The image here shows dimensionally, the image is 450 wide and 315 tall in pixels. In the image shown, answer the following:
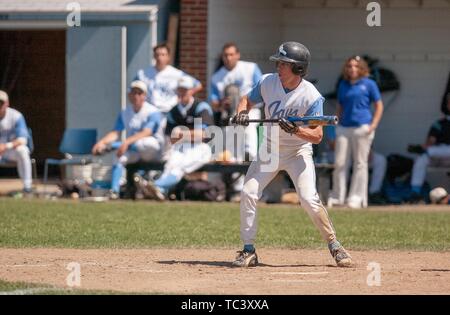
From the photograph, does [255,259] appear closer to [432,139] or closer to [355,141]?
[355,141]

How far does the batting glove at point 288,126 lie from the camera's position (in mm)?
10000

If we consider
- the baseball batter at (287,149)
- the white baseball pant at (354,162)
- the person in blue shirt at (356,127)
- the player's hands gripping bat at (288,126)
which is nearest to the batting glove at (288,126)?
the player's hands gripping bat at (288,126)

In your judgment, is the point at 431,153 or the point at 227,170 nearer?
the point at 227,170

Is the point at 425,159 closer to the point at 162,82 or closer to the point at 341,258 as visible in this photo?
the point at 162,82

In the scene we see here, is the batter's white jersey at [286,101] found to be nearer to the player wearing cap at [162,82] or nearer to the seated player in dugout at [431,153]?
the player wearing cap at [162,82]

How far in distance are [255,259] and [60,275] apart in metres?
1.84

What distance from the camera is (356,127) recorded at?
57.5 feet

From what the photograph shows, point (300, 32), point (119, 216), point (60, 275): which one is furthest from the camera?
point (300, 32)

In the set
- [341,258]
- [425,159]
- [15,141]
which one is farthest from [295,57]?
[15,141]

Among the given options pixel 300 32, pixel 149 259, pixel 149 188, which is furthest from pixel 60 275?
pixel 300 32

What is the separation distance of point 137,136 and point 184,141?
74 centimetres

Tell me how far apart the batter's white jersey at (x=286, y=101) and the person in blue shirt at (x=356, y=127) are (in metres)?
6.83

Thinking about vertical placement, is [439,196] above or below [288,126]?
below

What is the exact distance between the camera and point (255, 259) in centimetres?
1062
